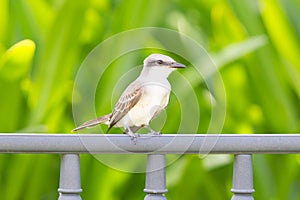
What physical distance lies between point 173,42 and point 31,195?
3.40 feet

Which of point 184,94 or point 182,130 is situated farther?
point 184,94

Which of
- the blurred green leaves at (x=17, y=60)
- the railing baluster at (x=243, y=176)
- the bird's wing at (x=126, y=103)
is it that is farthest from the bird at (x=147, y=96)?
the blurred green leaves at (x=17, y=60)

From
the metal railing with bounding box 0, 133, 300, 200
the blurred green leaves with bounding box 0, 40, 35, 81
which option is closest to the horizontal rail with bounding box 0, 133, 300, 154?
the metal railing with bounding box 0, 133, 300, 200

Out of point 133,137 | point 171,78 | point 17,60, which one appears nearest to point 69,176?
point 133,137

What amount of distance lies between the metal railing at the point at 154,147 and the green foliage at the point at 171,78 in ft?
3.20

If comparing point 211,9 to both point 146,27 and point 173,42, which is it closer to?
point 173,42

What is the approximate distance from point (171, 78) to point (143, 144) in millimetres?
1278

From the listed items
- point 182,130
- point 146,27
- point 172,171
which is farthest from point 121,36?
point 182,130

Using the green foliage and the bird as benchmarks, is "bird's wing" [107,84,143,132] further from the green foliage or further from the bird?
the green foliage

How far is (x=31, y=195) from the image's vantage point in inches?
99.0

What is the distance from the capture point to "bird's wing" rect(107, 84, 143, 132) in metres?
1.30

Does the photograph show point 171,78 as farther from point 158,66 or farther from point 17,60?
point 158,66

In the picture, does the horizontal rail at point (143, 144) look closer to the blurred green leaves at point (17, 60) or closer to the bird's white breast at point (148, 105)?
the bird's white breast at point (148, 105)

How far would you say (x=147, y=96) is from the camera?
1.29 meters
